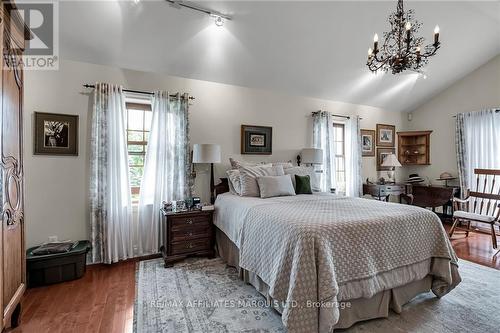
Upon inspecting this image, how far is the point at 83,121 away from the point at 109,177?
2.42ft

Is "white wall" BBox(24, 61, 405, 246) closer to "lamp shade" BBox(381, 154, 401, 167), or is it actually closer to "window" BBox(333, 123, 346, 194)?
"window" BBox(333, 123, 346, 194)

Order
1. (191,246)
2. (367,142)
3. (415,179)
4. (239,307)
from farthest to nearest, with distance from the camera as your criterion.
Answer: (415,179)
(367,142)
(191,246)
(239,307)

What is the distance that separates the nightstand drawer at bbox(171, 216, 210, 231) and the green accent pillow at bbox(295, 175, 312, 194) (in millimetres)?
1332

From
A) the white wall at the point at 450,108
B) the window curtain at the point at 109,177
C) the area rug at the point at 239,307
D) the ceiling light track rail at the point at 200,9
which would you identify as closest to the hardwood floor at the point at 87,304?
the area rug at the point at 239,307

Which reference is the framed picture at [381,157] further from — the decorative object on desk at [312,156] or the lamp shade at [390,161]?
the decorative object on desk at [312,156]

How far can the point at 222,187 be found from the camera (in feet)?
11.9

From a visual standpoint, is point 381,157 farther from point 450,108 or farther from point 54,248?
point 54,248

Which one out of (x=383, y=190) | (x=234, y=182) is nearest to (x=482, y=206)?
(x=383, y=190)

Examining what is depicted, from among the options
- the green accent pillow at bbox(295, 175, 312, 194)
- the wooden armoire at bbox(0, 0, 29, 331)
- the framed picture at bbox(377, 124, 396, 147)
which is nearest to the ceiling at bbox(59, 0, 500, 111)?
the wooden armoire at bbox(0, 0, 29, 331)

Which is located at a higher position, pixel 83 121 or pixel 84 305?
pixel 83 121

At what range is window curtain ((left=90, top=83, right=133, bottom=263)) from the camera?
2865 mm

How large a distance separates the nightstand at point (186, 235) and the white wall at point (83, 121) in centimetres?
61

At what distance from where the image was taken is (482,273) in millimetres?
2754

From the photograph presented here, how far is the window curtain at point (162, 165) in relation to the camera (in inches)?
126
